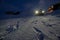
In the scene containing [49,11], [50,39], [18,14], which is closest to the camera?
[50,39]

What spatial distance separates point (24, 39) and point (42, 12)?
22.2 ft

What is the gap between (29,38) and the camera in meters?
4.59

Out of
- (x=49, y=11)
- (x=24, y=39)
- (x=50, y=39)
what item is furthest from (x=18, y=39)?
(x=49, y=11)

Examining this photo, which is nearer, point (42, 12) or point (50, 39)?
point (50, 39)

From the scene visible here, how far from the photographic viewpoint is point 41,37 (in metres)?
4.43

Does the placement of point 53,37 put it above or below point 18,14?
below

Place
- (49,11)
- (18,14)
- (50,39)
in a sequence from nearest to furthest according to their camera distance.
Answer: (50,39)
(49,11)
(18,14)

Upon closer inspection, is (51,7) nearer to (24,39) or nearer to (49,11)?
(49,11)

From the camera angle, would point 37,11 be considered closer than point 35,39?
No

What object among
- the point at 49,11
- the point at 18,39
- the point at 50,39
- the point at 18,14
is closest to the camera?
the point at 50,39

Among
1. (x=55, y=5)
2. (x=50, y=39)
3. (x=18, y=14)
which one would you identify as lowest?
(x=50, y=39)

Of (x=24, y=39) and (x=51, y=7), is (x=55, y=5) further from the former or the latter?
(x=24, y=39)

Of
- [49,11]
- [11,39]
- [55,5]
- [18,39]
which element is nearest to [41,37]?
[18,39]

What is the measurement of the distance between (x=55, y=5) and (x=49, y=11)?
1223 mm
